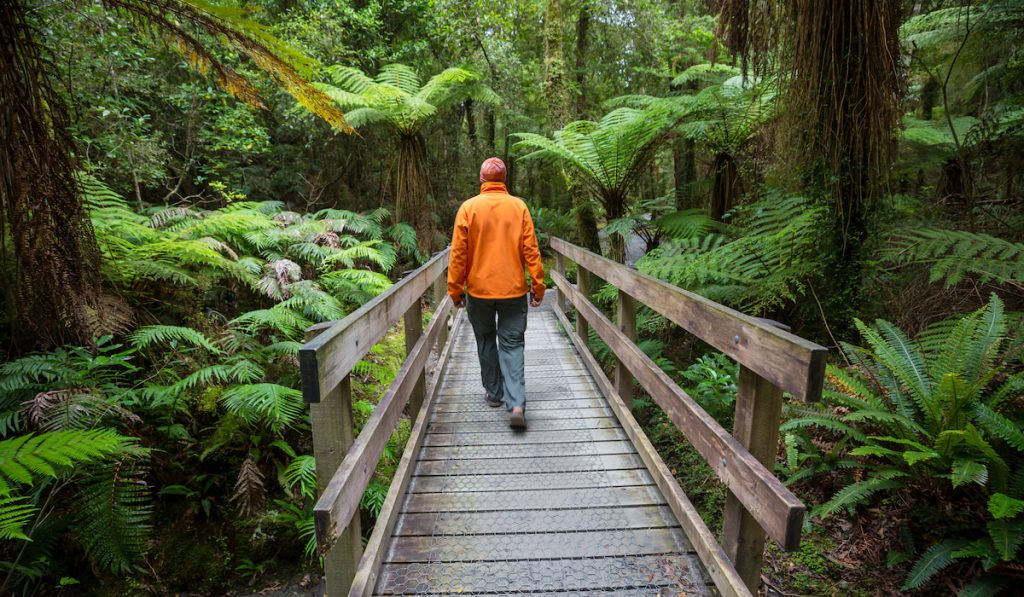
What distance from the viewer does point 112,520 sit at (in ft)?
9.33

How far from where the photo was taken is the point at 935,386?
8.38 feet

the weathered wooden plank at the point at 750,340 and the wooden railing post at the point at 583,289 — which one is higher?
the weathered wooden plank at the point at 750,340

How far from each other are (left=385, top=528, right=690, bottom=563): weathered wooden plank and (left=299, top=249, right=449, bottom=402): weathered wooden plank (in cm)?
93

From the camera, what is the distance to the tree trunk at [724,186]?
6027 millimetres

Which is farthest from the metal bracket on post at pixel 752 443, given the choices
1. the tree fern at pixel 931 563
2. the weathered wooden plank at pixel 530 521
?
the tree fern at pixel 931 563

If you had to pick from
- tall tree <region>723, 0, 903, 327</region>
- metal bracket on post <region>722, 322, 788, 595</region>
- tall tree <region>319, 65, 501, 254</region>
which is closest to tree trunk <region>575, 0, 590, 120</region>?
tall tree <region>319, 65, 501, 254</region>

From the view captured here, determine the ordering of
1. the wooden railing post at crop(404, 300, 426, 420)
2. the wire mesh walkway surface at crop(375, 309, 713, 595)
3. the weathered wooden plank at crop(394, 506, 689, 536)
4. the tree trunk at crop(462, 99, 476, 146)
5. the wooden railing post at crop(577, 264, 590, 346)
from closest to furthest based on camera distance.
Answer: the wire mesh walkway surface at crop(375, 309, 713, 595), the weathered wooden plank at crop(394, 506, 689, 536), the wooden railing post at crop(404, 300, 426, 420), the wooden railing post at crop(577, 264, 590, 346), the tree trunk at crop(462, 99, 476, 146)

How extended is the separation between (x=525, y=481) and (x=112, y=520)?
2.48 m

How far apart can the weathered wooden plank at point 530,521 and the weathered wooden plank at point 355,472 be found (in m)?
0.47

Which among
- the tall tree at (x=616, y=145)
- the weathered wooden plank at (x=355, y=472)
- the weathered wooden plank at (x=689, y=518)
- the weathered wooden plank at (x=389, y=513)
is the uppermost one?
the tall tree at (x=616, y=145)

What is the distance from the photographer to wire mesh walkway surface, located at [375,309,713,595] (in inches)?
78.8

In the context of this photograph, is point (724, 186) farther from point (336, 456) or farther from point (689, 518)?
point (336, 456)

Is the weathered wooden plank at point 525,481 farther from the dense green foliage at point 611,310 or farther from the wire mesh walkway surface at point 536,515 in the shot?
the dense green foliage at point 611,310

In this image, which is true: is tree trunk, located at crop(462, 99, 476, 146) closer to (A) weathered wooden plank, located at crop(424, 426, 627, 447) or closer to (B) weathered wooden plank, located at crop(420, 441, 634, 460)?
(A) weathered wooden plank, located at crop(424, 426, 627, 447)
